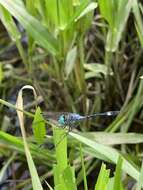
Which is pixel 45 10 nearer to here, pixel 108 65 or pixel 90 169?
pixel 108 65

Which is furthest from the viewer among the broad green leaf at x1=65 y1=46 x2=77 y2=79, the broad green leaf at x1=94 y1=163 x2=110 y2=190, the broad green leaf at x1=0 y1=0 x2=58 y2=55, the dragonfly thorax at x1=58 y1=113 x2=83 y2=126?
the broad green leaf at x1=65 y1=46 x2=77 y2=79

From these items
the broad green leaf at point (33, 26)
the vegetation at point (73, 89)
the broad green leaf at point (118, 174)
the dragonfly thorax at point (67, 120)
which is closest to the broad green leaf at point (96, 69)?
the vegetation at point (73, 89)

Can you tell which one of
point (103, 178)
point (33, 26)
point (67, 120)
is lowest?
point (103, 178)

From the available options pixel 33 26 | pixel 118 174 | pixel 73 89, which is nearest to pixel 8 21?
pixel 33 26

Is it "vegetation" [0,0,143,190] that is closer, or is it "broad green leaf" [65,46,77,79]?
"vegetation" [0,0,143,190]

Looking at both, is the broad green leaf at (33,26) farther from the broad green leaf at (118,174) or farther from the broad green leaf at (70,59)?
the broad green leaf at (118,174)

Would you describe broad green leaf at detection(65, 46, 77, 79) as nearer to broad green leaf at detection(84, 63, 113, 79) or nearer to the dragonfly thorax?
broad green leaf at detection(84, 63, 113, 79)

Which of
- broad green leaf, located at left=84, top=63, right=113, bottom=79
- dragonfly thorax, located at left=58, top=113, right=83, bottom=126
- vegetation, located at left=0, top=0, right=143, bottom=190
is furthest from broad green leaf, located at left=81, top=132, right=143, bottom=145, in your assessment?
broad green leaf, located at left=84, top=63, right=113, bottom=79

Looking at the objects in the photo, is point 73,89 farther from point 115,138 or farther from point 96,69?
point 115,138

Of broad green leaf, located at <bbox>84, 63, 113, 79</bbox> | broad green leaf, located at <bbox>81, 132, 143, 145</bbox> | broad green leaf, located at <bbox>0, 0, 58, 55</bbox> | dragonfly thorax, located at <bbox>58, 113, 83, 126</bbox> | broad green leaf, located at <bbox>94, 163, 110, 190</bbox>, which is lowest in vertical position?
broad green leaf, located at <bbox>94, 163, 110, 190</bbox>

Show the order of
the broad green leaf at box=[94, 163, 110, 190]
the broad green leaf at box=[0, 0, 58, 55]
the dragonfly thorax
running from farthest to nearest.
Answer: the broad green leaf at box=[0, 0, 58, 55], the dragonfly thorax, the broad green leaf at box=[94, 163, 110, 190]
